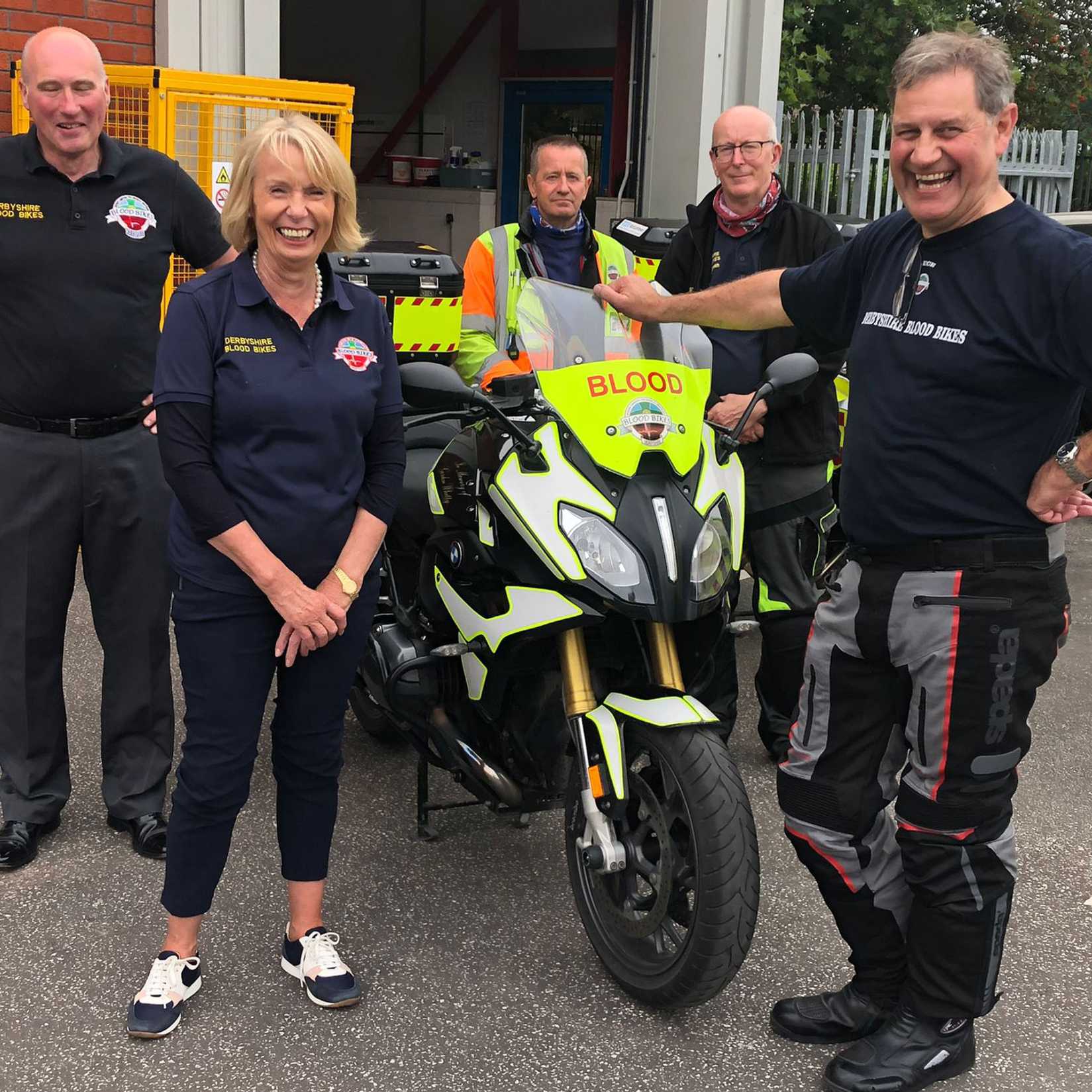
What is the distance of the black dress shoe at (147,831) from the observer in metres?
3.59

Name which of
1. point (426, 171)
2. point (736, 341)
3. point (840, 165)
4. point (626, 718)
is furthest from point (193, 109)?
point (426, 171)

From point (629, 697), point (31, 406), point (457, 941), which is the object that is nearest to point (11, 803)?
point (31, 406)

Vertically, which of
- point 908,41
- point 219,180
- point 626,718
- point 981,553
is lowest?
point 626,718

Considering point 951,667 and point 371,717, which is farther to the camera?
point 371,717

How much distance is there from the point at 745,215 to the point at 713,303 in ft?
3.75

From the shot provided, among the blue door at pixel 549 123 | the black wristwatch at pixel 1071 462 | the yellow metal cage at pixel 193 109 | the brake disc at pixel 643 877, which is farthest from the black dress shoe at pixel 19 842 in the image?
the blue door at pixel 549 123

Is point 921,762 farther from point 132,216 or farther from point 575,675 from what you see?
point 132,216

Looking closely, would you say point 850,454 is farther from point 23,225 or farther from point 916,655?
point 23,225

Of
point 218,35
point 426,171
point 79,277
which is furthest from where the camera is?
point 426,171

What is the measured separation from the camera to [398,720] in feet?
11.6

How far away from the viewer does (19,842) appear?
354 cm

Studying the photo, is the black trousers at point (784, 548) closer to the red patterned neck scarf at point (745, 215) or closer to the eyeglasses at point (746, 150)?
the red patterned neck scarf at point (745, 215)

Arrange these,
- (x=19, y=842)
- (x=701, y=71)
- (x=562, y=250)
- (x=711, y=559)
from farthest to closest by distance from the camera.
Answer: (x=701, y=71)
(x=562, y=250)
(x=19, y=842)
(x=711, y=559)

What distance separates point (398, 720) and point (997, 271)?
187 centimetres
